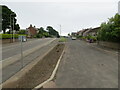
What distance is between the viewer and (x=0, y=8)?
154 feet

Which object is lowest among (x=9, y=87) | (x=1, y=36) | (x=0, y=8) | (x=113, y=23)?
(x=9, y=87)

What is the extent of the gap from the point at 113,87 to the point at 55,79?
106 inches

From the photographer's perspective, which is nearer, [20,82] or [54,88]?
[54,88]

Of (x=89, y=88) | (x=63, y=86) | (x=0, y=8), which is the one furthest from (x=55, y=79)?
(x=0, y=8)

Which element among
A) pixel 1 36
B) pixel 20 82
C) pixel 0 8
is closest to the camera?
pixel 20 82

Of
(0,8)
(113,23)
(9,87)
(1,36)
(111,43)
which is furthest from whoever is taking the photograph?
(0,8)

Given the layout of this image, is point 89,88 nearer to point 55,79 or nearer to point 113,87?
point 113,87

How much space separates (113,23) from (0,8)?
40329mm

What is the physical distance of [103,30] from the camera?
24.6 meters

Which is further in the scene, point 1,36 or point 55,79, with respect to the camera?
point 1,36

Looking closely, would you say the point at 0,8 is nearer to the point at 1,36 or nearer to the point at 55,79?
the point at 1,36

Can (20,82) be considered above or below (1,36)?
below

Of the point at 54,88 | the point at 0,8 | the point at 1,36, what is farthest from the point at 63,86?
the point at 0,8

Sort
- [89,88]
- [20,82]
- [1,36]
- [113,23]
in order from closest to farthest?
1. [89,88]
2. [20,82]
3. [113,23]
4. [1,36]
